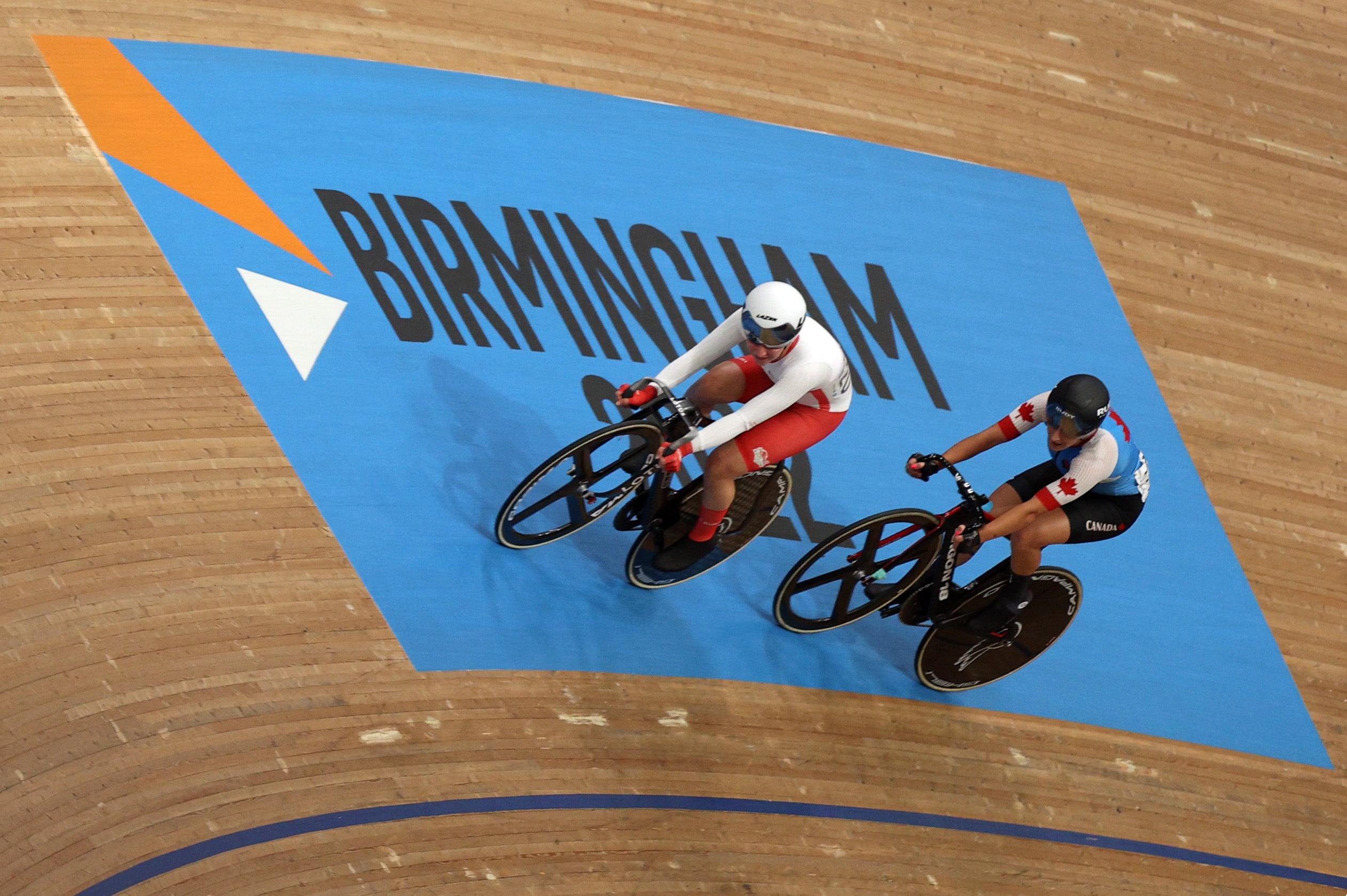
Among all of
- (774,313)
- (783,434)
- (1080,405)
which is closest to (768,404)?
(783,434)

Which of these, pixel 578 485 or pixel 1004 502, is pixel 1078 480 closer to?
pixel 1004 502

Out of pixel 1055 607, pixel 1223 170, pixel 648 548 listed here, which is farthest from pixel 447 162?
pixel 1223 170

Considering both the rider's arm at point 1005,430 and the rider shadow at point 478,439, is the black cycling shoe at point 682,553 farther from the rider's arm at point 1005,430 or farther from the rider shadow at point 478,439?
the rider's arm at point 1005,430

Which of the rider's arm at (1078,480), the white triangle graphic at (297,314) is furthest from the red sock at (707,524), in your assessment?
the white triangle graphic at (297,314)

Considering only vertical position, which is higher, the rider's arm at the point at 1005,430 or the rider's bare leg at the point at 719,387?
the rider's bare leg at the point at 719,387

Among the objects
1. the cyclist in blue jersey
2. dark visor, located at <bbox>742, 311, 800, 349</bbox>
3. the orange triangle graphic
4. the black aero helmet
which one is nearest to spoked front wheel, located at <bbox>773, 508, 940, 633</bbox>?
the cyclist in blue jersey

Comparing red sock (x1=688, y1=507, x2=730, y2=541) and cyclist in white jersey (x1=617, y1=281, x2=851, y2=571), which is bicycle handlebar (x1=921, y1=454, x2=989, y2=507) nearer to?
cyclist in white jersey (x1=617, y1=281, x2=851, y2=571)
